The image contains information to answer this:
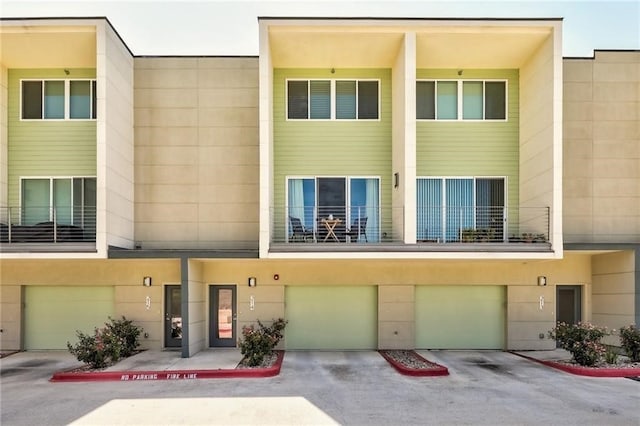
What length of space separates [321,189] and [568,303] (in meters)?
8.82

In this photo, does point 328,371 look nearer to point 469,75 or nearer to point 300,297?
point 300,297

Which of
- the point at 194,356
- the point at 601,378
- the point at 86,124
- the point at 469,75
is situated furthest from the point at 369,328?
the point at 86,124

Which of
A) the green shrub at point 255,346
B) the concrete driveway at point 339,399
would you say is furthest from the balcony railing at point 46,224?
the green shrub at point 255,346

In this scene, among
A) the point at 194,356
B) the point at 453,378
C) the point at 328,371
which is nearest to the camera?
the point at 453,378

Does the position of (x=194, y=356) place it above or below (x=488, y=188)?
below

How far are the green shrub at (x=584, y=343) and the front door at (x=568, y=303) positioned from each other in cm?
279

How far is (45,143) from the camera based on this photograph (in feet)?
48.9

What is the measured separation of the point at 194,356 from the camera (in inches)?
544

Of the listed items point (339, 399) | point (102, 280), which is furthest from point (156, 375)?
point (102, 280)

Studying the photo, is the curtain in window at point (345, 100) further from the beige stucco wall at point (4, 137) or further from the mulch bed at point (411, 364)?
the beige stucco wall at point (4, 137)

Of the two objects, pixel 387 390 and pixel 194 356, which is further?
pixel 194 356

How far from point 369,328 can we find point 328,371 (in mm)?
3501

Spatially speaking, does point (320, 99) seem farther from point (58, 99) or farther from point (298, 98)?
point (58, 99)

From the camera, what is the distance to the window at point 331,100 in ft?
50.0
